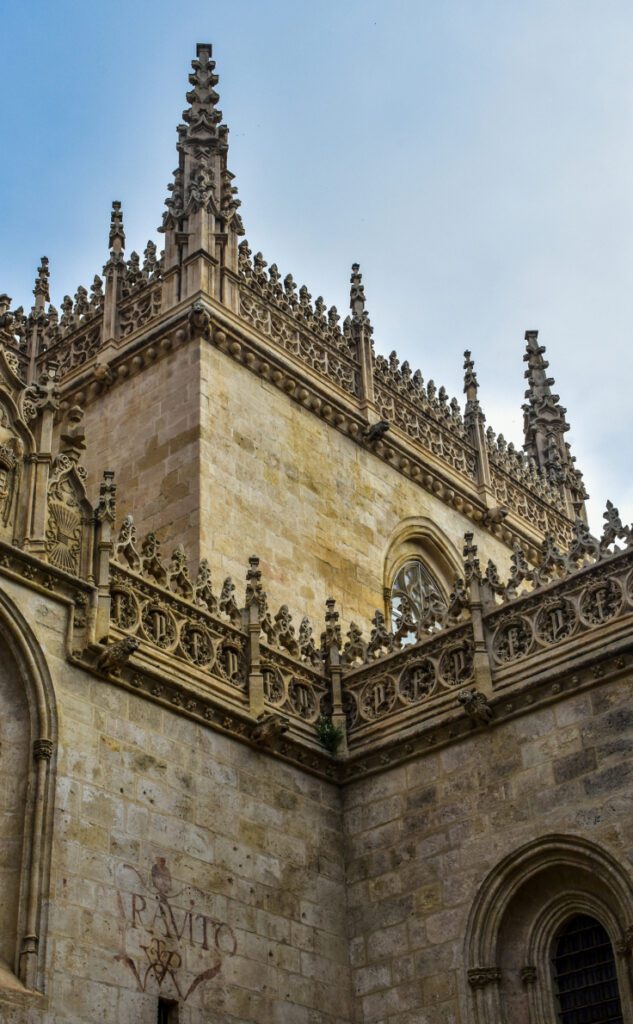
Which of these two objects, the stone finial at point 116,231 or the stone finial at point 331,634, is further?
the stone finial at point 116,231

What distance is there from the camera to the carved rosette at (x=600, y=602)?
1535cm

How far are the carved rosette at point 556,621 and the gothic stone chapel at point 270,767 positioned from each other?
0.02 meters

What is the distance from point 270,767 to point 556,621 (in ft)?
11.6

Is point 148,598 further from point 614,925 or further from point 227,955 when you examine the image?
point 614,925

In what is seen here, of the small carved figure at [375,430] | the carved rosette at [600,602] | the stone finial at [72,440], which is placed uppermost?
the small carved figure at [375,430]

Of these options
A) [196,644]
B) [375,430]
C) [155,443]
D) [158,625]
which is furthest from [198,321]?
[158,625]

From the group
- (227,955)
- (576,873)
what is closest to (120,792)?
(227,955)

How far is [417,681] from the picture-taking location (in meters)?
17.1

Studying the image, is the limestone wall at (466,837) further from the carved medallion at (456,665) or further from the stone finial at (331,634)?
the stone finial at (331,634)

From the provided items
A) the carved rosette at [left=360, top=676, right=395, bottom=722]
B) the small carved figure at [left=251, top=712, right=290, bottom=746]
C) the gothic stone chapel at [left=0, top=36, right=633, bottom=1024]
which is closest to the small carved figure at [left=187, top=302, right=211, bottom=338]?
the gothic stone chapel at [left=0, top=36, right=633, bottom=1024]

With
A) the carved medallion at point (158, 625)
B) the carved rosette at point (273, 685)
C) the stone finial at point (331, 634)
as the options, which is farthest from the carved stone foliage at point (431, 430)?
the carved medallion at point (158, 625)

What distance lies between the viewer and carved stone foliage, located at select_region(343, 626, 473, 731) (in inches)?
658

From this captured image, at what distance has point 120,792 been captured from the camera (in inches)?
559

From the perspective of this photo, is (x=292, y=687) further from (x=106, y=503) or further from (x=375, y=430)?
(x=375, y=430)
